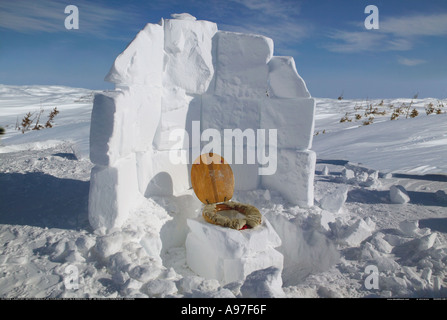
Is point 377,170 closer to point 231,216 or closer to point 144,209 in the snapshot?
point 231,216

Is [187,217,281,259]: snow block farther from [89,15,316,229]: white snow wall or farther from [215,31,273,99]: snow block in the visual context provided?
[215,31,273,99]: snow block

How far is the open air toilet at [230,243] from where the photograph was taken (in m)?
3.31

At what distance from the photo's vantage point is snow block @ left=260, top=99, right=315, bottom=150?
178 inches

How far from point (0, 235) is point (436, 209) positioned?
5.00 m

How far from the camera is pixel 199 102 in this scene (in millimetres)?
4719

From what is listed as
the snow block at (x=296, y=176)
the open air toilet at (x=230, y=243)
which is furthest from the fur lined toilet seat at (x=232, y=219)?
the snow block at (x=296, y=176)

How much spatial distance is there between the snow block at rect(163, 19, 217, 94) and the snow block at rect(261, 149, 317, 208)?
1.44 meters

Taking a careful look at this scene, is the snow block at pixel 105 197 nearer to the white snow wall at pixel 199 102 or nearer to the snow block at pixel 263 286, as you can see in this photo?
the white snow wall at pixel 199 102

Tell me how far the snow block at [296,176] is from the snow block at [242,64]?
95 centimetres

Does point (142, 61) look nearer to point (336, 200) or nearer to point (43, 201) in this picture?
point (43, 201)

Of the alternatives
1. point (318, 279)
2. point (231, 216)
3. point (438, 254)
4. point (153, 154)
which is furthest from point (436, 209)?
point (153, 154)

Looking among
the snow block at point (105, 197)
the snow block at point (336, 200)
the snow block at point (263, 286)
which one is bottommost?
the snow block at point (263, 286)

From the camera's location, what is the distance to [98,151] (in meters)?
3.09

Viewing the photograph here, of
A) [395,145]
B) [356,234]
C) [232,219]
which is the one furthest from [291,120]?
[395,145]
